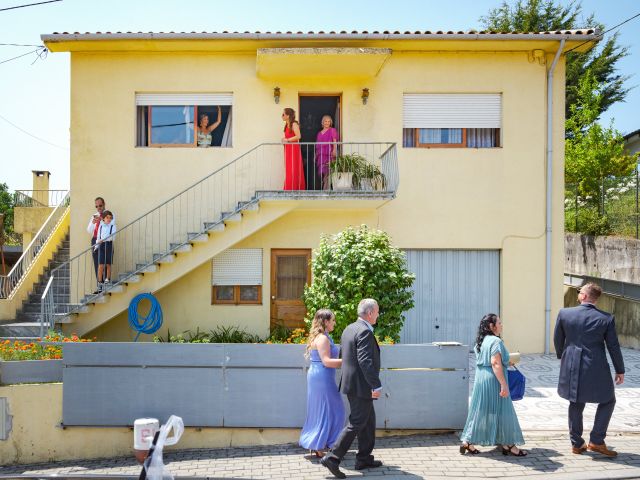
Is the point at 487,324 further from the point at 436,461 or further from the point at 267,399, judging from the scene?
the point at 267,399

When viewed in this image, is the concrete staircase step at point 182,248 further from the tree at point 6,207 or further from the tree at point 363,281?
the tree at point 6,207

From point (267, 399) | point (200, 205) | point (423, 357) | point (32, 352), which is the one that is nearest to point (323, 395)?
point (267, 399)

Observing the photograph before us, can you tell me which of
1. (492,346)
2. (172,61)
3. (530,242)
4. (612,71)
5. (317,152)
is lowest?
(492,346)

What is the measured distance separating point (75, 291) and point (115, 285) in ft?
5.75

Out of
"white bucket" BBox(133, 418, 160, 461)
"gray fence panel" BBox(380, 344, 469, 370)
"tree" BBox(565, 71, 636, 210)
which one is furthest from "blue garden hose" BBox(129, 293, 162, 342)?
"tree" BBox(565, 71, 636, 210)

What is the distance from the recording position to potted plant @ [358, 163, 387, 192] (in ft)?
38.6

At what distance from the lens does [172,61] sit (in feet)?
41.4

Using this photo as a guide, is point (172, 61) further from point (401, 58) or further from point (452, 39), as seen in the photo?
point (452, 39)

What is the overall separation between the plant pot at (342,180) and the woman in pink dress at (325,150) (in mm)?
505

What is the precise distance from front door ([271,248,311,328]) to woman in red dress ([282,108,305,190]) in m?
1.45

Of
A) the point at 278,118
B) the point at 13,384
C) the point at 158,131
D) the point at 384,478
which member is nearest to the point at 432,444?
the point at 384,478

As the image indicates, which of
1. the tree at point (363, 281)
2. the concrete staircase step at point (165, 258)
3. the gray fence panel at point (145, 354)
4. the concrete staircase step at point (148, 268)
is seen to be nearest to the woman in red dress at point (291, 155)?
the concrete staircase step at point (165, 258)

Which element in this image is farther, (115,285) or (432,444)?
(115,285)

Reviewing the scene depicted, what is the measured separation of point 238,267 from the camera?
12.6m
